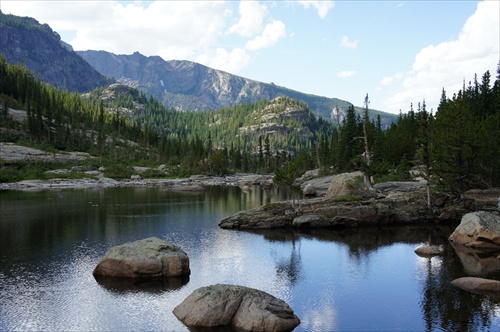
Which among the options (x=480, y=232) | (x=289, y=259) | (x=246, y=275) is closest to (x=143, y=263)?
(x=246, y=275)

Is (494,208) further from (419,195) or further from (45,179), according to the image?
(45,179)

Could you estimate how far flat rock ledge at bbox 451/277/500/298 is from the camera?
32.2 m

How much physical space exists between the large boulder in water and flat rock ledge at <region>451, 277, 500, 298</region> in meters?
15.9

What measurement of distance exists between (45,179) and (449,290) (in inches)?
4684

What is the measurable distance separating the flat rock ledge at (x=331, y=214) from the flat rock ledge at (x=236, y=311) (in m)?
34.0

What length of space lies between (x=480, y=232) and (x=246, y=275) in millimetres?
28515

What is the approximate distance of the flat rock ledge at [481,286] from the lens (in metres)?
32.2

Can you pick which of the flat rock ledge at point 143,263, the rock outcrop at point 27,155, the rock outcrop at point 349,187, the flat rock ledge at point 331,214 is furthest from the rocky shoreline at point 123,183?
the flat rock ledge at point 143,263

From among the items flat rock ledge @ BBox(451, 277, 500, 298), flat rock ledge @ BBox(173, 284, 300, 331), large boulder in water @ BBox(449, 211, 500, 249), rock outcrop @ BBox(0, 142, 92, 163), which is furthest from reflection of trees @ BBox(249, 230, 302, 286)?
rock outcrop @ BBox(0, 142, 92, 163)

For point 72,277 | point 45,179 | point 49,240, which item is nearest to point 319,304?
point 72,277

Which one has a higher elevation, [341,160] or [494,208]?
[341,160]

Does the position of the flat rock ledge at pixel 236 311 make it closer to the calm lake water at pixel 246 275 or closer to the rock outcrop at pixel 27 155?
the calm lake water at pixel 246 275

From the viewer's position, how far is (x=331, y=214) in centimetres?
6284

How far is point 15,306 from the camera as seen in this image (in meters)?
29.6
